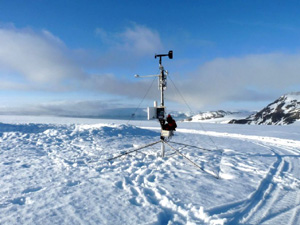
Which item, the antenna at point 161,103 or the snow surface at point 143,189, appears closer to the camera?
the snow surface at point 143,189

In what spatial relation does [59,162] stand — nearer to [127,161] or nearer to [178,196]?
[127,161]

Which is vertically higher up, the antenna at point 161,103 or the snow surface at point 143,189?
the antenna at point 161,103

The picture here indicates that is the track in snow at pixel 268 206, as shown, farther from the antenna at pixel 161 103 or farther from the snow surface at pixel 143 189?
the antenna at pixel 161 103

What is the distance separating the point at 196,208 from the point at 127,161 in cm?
488

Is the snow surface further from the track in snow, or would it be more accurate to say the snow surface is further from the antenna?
the antenna

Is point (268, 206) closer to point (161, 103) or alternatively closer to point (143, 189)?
point (143, 189)

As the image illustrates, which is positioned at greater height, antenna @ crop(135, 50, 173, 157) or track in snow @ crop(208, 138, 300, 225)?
antenna @ crop(135, 50, 173, 157)

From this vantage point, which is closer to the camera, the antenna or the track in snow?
the track in snow

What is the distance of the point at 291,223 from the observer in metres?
→ 3.99

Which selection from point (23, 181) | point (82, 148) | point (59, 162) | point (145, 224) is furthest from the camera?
point (82, 148)

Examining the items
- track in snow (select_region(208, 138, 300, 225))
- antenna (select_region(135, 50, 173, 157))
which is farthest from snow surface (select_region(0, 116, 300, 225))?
antenna (select_region(135, 50, 173, 157))

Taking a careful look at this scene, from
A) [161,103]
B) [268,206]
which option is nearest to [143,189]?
[268,206]

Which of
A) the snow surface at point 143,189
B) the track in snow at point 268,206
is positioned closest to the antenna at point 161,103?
the snow surface at point 143,189

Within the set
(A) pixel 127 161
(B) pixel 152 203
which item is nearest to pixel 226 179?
(B) pixel 152 203
